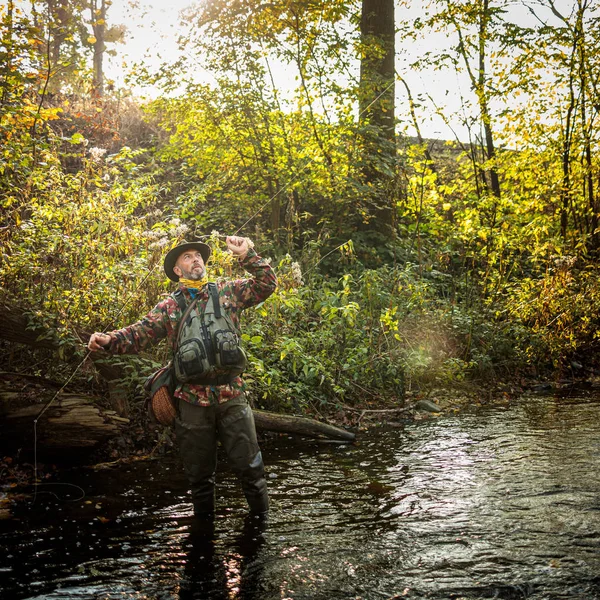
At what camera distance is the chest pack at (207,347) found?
4664mm

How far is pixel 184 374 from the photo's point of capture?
468 cm

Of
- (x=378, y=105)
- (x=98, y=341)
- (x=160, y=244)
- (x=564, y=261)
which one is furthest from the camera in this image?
(x=378, y=105)

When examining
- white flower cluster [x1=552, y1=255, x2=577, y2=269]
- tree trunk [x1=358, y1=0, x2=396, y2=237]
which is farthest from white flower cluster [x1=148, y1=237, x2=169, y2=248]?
white flower cluster [x1=552, y1=255, x2=577, y2=269]

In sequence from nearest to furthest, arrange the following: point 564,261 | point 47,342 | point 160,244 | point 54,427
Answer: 1. point 54,427
2. point 47,342
3. point 160,244
4. point 564,261

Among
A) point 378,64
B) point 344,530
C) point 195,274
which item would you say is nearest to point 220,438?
point 344,530

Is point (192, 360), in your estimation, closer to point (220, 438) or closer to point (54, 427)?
point (220, 438)

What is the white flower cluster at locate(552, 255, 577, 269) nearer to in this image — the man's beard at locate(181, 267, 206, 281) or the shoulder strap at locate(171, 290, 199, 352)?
the man's beard at locate(181, 267, 206, 281)

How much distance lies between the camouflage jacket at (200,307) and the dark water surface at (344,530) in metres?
1.10

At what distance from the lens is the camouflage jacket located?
4.86 metres

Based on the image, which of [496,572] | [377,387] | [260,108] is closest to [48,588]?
[496,572]

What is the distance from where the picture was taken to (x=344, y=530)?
466 cm

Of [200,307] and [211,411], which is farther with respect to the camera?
[200,307]

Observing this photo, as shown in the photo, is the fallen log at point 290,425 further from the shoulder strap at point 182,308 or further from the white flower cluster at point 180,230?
the shoulder strap at point 182,308

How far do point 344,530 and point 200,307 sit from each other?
2.06 meters
